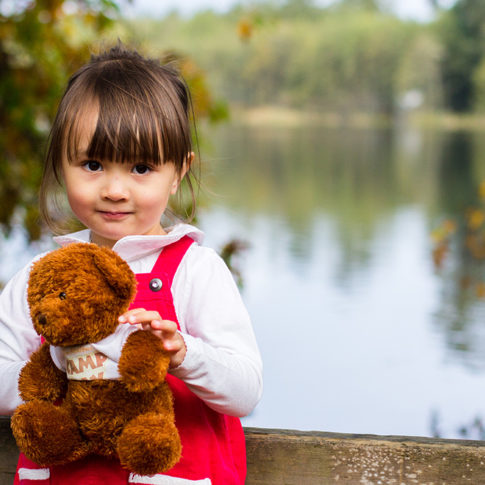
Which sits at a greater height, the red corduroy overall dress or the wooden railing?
the red corduroy overall dress

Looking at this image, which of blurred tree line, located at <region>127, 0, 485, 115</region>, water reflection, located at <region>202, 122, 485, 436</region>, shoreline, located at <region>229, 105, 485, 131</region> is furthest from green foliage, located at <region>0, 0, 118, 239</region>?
shoreline, located at <region>229, 105, 485, 131</region>

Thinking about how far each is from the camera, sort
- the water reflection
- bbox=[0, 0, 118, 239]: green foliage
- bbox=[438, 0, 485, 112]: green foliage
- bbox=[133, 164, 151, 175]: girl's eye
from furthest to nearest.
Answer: bbox=[438, 0, 485, 112]: green foliage
the water reflection
bbox=[0, 0, 118, 239]: green foliage
bbox=[133, 164, 151, 175]: girl's eye

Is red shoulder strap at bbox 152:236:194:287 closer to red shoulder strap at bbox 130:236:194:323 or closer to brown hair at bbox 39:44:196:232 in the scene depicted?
red shoulder strap at bbox 130:236:194:323

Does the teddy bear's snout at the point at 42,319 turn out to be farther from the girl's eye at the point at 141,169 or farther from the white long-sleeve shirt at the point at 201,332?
the girl's eye at the point at 141,169

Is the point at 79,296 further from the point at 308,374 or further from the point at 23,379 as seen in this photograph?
the point at 308,374

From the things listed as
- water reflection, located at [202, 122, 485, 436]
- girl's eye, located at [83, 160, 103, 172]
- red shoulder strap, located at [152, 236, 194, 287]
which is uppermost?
girl's eye, located at [83, 160, 103, 172]

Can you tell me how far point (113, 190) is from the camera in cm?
106

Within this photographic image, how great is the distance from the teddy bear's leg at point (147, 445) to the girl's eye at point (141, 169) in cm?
38

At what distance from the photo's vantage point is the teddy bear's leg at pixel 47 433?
0.94m

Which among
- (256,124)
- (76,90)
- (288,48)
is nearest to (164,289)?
(76,90)

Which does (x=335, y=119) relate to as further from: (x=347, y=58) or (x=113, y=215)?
(x=113, y=215)

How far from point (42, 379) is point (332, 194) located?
12.0 m

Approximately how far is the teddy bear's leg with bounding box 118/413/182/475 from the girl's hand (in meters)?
0.09

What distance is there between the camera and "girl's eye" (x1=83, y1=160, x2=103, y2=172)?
1089 mm
